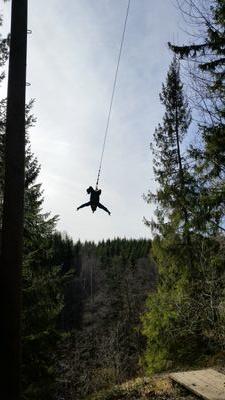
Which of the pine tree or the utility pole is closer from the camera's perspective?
the utility pole

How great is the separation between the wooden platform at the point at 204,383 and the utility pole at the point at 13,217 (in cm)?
410

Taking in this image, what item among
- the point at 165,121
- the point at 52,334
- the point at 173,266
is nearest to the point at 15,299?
the point at 52,334

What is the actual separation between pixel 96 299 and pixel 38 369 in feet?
154

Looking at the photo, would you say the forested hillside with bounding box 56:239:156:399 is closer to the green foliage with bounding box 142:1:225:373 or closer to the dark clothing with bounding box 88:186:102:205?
the green foliage with bounding box 142:1:225:373

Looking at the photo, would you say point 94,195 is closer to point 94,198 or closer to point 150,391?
point 94,198

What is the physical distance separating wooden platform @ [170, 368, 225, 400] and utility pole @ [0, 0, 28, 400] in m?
4.10

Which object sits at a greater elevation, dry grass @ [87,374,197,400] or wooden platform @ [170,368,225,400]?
wooden platform @ [170,368,225,400]

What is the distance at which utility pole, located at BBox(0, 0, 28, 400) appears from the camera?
179 inches

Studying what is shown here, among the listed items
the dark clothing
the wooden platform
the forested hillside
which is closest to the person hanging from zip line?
the dark clothing

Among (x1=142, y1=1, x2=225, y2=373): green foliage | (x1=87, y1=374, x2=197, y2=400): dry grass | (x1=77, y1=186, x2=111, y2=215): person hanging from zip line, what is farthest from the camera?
(x1=142, y1=1, x2=225, y2=373): green foliage

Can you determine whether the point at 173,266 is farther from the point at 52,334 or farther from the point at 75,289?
the point at 75,289

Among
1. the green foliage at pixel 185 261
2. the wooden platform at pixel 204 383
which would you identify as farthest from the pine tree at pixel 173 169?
the wooden platform at pixel 204 383

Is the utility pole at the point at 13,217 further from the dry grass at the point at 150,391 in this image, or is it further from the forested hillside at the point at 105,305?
the forested hillside at the point at 105,305

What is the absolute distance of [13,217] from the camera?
195 inches
